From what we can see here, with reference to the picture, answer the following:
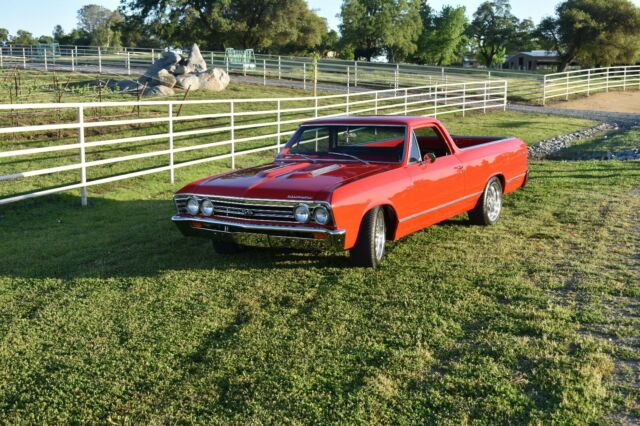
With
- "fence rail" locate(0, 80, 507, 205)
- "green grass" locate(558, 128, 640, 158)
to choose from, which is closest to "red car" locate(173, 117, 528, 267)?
"fence rail" locate(0, 80, 507, 205)

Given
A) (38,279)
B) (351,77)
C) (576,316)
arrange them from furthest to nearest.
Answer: (351,77), (38,279), (576,316)

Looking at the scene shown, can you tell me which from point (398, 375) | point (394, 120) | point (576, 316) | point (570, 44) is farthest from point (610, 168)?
point (570, 44)

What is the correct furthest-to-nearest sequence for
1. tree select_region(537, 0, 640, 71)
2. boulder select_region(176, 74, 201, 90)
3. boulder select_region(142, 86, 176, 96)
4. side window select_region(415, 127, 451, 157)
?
1. tree select_region(537, 0, 640, 71)
2. boulder select_region(176, 74, 201, 90)
3. boulder select_region(142, 86, 176, 96)
4. side window select_region(415, 127, 451, 157)

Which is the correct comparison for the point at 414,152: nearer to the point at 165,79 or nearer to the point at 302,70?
the point at 165,79

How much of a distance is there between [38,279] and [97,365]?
2.07 meters

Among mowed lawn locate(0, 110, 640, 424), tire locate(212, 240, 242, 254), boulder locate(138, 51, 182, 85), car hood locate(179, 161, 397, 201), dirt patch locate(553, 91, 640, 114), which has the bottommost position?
mowed lawn locate(0, 110, 640, 424)

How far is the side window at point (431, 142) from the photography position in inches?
281

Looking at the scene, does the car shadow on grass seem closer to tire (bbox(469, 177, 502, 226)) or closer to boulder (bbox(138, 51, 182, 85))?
Answer: tire (bbox(469, 177, 502, 226))

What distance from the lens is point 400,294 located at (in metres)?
5.24

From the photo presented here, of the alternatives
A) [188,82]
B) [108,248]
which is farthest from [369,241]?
[188,82]

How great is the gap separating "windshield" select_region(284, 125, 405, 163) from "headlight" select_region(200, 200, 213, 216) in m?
1.38

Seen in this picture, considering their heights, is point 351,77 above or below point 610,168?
above

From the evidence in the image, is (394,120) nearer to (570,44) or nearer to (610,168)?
(610,168)

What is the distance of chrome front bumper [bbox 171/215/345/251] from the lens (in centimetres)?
551
